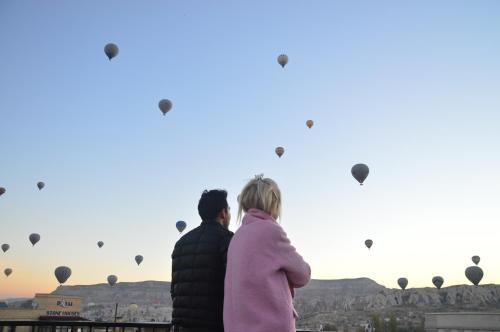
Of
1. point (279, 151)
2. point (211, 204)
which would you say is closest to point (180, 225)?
point (279, 151)

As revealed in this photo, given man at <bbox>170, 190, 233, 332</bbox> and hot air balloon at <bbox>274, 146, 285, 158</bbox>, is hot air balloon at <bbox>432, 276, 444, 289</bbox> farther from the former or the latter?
man at <bbox>170, 190, 233, 332</bbox>

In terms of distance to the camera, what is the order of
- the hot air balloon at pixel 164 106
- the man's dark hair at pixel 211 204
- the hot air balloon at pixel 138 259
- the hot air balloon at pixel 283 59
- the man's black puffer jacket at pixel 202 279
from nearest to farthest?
1. the man's black puffer jacket at pixel 202 279
2. the man's dark hair at pixel 211 204
3. the hot air balloon at pixel 164 106
4. the hot air balloon at pixel 283 59
5. the hot air balloon at pixel 138 259

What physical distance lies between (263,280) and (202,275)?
79 cm

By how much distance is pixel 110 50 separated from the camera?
2623 cm

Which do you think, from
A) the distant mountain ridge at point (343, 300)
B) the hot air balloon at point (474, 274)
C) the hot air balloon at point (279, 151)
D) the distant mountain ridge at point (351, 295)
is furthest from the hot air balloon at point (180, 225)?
the distant mountain ridge at point (351, 295)

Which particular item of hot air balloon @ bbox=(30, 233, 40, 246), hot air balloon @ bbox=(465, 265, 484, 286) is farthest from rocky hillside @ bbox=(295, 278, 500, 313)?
hot air balloon @ bbox=(30, 233, 40, 246)

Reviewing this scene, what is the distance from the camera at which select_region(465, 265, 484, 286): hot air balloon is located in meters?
45.0

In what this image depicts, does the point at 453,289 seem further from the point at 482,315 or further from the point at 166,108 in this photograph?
the point at 166,108

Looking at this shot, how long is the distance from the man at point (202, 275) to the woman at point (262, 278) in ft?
1.67

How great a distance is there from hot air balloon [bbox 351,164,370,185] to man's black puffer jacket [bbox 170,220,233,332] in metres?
25.7

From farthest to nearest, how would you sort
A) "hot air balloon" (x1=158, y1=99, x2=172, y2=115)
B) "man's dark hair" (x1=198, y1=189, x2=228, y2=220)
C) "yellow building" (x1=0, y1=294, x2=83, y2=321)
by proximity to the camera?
"yellow building" (x1=0, y1=294, x2=83, y2=321) < "hot air balloon" (x1=158, y1=99, x2=172, y2=115) < "man's dark hair" (x1=198, y1=189, x2=228, y2=220)

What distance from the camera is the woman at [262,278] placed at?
213 cm

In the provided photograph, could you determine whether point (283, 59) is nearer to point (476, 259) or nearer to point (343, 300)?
point (476, 259)

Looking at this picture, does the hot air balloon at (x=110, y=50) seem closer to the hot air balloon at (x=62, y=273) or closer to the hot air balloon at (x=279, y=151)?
the hot air balloon at (x=279, y=151)
